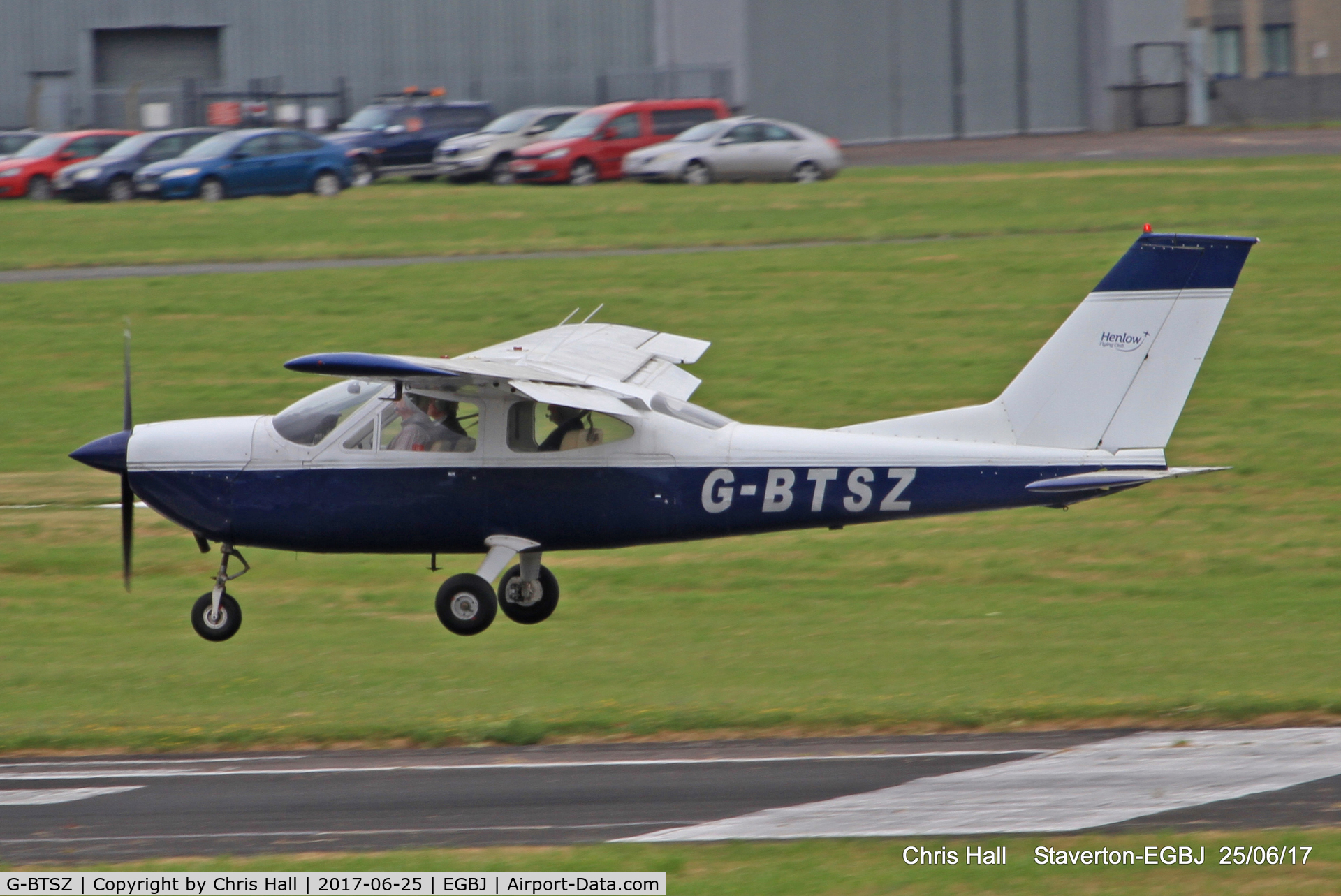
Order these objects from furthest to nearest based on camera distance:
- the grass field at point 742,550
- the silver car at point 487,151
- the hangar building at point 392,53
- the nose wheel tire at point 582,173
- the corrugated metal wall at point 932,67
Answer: the corrugated metal wall at point 932,67
the hangar building at point 392,53
the silver car at point 487,151
the nose wheel tire at point 582,173
the grass field at point 742,550

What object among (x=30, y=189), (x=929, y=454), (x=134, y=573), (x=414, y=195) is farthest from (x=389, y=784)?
(x=30, y=189)

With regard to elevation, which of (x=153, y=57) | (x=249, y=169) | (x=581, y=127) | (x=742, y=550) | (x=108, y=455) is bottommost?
(x=742, y=550)

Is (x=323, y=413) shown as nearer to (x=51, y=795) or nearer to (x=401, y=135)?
(x=51, y=795)

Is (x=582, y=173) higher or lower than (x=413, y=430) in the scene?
higher

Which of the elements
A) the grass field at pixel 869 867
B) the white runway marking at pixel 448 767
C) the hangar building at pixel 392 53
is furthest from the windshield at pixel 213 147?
the grass field at pixel 869 867

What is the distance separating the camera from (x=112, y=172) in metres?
41.5

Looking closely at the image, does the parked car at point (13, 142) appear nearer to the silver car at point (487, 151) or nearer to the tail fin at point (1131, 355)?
the silver car at point (487, 151)

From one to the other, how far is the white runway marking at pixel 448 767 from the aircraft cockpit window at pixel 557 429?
2.89 m

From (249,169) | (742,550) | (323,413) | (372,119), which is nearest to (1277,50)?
(372,119)

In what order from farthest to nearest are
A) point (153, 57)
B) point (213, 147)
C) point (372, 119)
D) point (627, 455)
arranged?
point (153, 57), point (372, 119), point (213, 147), point (627, 455)

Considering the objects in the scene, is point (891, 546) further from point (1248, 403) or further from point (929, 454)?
point (1248, 403)

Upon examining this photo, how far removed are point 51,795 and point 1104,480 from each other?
871 cm

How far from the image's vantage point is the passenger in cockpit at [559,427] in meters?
14.2

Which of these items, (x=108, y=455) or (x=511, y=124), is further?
(x=511, y=124)
